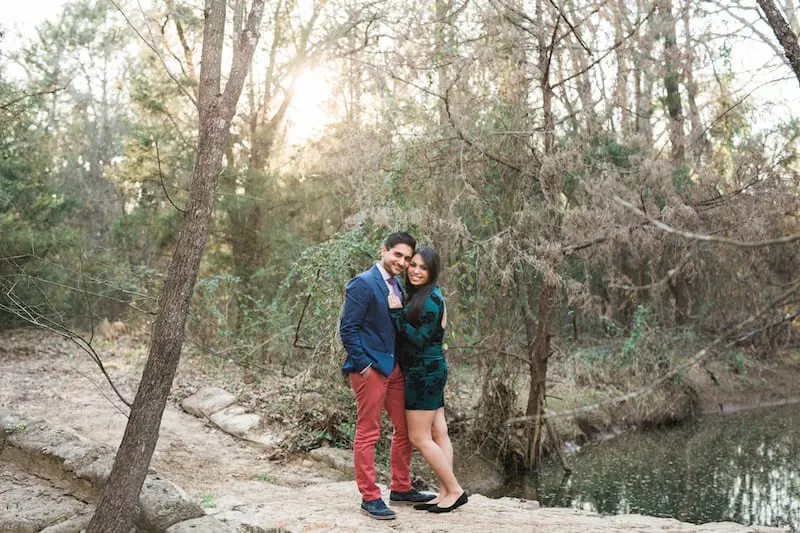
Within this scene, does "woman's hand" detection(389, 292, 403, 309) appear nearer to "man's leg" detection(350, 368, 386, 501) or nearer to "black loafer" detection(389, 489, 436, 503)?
"man's leg" detection(350, 368, 386, 501)

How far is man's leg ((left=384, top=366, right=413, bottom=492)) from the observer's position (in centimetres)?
472

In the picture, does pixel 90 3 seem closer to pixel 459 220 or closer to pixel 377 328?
pixel 459 220

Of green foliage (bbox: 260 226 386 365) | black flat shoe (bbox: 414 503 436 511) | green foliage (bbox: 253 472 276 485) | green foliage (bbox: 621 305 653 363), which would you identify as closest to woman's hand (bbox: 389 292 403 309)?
black flat shoe (bbox: 414 503 436 511)

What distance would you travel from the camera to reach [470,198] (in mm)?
7742

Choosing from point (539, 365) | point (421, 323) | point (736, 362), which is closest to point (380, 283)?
point (421, 323)

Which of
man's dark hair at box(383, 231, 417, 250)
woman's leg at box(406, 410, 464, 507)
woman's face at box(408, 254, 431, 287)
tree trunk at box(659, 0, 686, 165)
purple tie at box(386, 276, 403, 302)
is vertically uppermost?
tree trunk at box(659, 0, 686, 165)

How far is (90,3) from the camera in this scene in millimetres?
16750

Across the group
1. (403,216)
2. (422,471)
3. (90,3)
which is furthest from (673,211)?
(90,3)

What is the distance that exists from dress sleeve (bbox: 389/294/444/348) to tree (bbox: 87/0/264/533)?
127 cm

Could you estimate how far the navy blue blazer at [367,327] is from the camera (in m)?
4.42

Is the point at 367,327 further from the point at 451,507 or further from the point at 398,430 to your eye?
the point at 451,507

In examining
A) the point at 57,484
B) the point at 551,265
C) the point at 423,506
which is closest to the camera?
the point at 423,506

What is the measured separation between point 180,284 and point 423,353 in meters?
1.54

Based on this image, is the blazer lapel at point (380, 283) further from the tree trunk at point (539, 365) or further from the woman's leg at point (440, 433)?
the tree trunk at point (539, 365)
